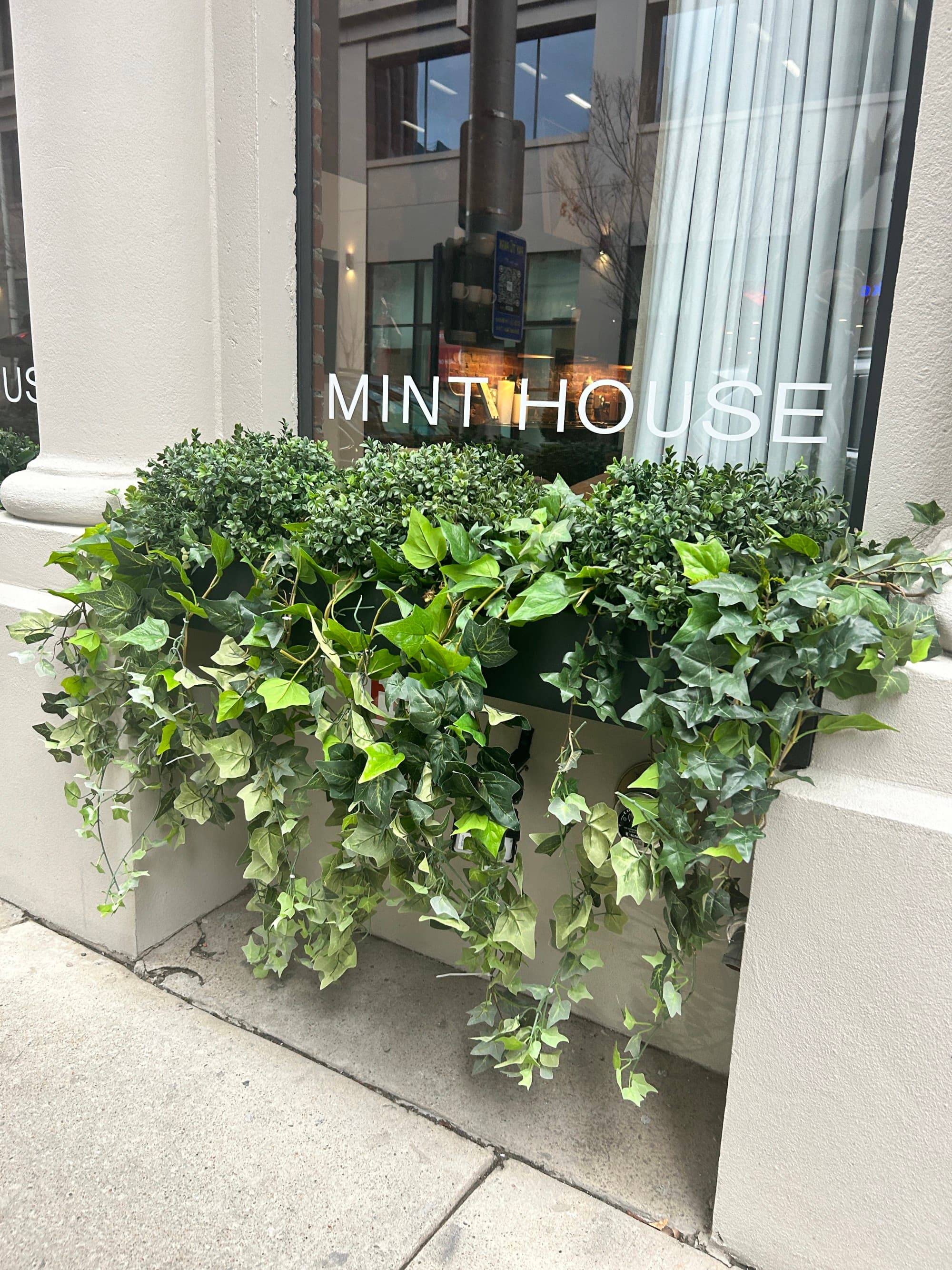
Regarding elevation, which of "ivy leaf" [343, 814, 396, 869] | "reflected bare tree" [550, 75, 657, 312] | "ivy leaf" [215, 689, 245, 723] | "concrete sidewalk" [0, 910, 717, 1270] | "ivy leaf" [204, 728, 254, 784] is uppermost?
"reflected bare tree" [550, 75, 657, 312]

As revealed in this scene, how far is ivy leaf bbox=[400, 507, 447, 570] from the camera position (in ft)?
6.85

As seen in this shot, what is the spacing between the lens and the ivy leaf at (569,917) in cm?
214

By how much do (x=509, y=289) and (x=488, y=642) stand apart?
147cm

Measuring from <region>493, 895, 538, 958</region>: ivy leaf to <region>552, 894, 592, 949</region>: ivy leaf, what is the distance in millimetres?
61

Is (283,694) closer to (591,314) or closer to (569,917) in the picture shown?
(569,917)

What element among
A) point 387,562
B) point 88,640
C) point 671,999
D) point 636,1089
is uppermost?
point 387,562

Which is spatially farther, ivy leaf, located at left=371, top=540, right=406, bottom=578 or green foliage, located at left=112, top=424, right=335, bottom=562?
green foliage, located at left=112, top=424, right=335, bottom=562

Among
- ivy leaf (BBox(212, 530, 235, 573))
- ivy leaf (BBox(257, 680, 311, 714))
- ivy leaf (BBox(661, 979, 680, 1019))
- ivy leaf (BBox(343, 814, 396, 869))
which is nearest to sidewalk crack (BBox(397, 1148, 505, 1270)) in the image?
ivy leaf (BBox(661, 979, 680, 1019))

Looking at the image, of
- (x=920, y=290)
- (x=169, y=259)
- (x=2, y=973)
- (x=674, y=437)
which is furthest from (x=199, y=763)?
(x=920, y=290)

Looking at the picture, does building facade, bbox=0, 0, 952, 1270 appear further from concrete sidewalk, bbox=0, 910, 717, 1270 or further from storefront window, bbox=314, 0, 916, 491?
concrete sidewalk, bbox=0, 910, 717, 1270

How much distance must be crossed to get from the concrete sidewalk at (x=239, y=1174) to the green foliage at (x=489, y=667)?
328 millimetres

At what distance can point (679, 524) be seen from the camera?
6.38 ft

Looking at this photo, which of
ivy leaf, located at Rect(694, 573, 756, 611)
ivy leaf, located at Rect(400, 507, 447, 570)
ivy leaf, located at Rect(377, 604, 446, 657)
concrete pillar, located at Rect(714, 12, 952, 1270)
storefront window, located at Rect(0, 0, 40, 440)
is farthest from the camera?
storefront window, located at Rect(0, 0, 40, 440)

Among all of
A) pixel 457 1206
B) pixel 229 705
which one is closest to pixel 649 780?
pixel 229 705
